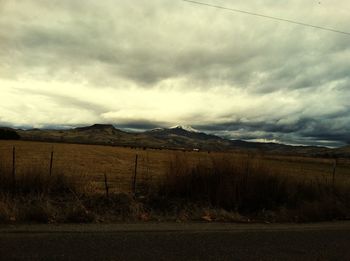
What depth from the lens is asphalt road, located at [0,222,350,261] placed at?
21.5 ft

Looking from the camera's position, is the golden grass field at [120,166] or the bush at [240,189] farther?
the golden grass field at [120,166]

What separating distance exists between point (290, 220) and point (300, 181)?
399 cm

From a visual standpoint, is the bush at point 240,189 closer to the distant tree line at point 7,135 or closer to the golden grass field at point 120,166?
the golden grass field at point 120,166

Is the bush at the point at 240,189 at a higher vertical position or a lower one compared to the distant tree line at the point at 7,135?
lower

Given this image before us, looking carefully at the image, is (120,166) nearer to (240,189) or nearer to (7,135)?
(240,189)

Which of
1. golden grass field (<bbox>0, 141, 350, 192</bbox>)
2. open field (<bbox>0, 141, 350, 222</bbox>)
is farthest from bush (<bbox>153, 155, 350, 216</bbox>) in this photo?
golden grass field (<bbox>0, 141, 350, 192</bbox>)

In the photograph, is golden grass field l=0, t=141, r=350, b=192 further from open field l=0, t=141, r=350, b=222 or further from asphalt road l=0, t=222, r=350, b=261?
asphalt road l=0, t=222, r=350, b=261

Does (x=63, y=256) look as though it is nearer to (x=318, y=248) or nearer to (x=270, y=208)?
(x=318, y=248)

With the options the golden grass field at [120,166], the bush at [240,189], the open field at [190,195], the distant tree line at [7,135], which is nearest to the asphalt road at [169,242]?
the open field at [190,195]

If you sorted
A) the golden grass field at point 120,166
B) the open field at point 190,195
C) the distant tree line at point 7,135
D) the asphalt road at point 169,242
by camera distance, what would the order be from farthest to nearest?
the distant tree line at point 7,135 < the golden grass field at point 120,166 < the open field at point 190,195 < the asphalt road at point 169,242

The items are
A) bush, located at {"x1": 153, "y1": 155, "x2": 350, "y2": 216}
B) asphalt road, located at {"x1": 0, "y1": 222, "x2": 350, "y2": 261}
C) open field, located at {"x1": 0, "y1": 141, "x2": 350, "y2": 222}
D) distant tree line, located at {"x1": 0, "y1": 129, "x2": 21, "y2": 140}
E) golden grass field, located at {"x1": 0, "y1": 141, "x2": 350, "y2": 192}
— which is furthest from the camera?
distant tree line, located at {"x1": 0, "y1": 129, "x2": 21, "y2": 140}

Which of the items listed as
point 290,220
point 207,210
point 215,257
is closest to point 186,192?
point 207,210

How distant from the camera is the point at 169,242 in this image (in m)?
7.52

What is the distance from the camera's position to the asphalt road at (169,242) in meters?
6.56
